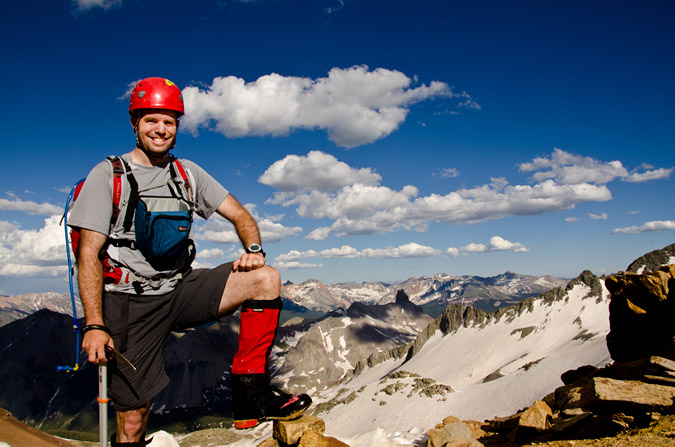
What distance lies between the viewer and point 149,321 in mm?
5887

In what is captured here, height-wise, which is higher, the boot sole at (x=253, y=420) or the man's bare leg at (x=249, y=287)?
the man's bare leg at (x=249, y=287)

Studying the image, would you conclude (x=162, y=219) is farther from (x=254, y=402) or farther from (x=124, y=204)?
(x=254, y=402)

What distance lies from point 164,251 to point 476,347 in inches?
5604

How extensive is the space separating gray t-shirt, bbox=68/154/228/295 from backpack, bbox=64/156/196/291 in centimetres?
6

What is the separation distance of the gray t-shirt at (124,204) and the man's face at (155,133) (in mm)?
272

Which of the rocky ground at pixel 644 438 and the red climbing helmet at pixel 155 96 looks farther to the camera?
the rocky ground at pixel 644 438

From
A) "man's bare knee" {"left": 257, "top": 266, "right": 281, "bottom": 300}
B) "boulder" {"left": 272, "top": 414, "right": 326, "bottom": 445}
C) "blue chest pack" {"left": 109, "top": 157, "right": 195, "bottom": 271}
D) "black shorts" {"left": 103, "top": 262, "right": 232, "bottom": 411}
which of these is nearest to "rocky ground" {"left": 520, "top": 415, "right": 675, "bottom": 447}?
"boulder" {"left": 272, "top": 414, "right": 326, "bottom": 445}

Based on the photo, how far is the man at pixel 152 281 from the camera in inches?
212

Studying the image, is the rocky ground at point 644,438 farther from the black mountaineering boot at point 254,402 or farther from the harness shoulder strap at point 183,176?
the harness shoulder strap at point 183,176

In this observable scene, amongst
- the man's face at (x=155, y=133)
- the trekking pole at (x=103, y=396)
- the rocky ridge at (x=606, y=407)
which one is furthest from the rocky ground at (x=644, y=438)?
the man's face at (x=155, y=133)

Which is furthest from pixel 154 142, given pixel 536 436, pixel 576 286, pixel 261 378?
pixel 576 286

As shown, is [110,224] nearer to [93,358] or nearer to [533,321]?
[93,358]

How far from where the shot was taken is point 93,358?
16.3ft

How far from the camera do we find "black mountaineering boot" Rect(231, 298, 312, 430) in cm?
562
